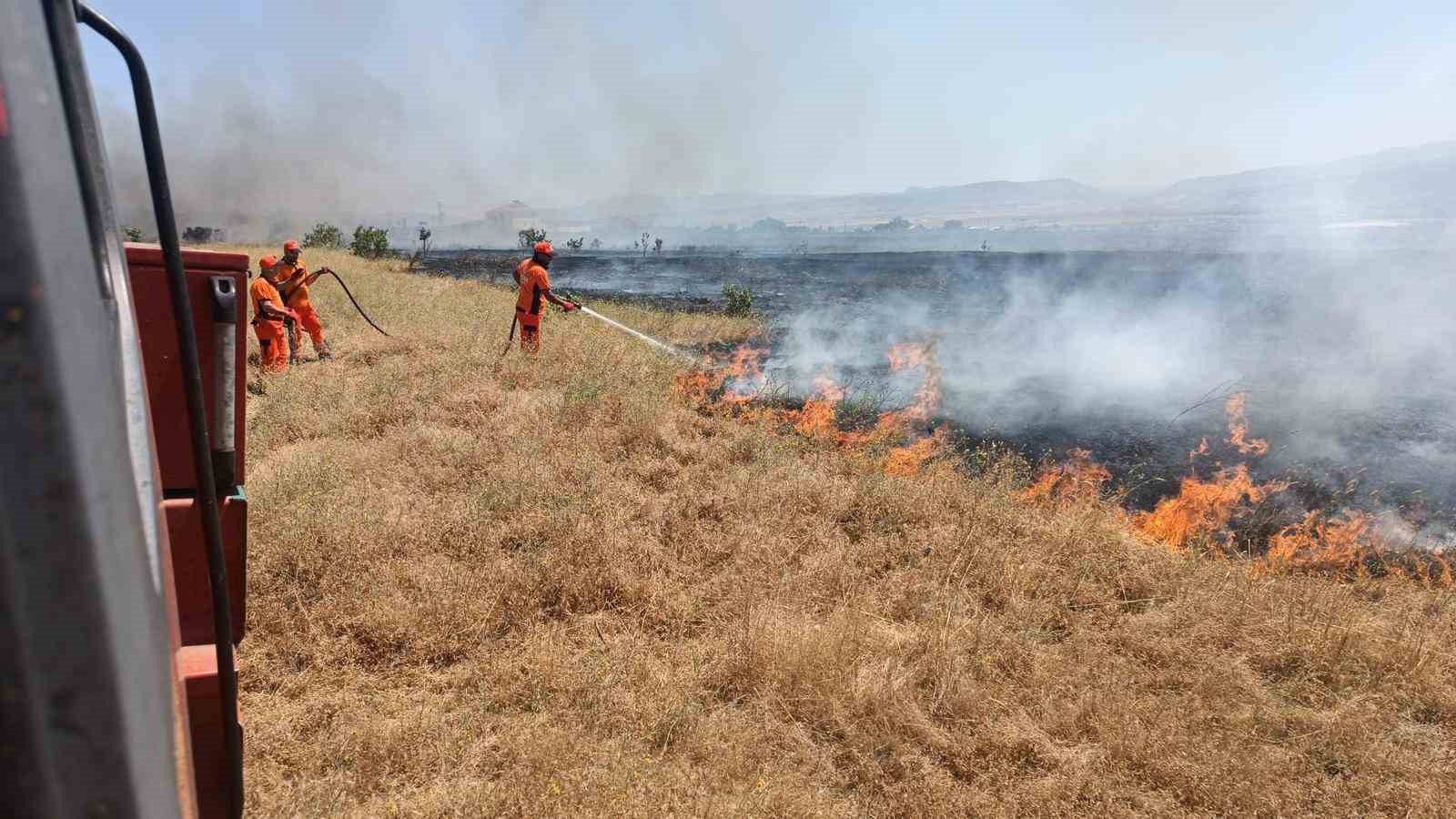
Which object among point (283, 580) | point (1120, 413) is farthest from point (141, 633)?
point (1120, 413)

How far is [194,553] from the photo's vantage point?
1.63 meters

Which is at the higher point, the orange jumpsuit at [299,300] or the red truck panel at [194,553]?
the orange jumpsuit at [299,300]

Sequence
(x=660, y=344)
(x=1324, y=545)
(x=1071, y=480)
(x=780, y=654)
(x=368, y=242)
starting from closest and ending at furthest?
1. (x=780, y=654)
2. (x=1324, y=545)
3. (x=1071, y=480)
4. (x=660, y=344)
5. (x=368, y=242)

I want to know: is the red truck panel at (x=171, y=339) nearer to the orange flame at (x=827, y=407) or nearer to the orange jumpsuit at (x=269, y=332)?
the orange flame at (x=827, y=407)

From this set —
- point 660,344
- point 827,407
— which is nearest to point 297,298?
point 660,344

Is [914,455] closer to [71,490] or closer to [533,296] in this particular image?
[533,296]

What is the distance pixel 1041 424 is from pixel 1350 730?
176 inches

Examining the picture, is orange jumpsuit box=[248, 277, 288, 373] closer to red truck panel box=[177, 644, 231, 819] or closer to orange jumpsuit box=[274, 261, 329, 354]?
orange jumpsuit box=[274, 261, 329, 354]

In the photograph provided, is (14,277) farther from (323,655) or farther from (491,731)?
(323,655)

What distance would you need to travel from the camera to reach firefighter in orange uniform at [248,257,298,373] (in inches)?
319

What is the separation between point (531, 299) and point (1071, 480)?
651 cm

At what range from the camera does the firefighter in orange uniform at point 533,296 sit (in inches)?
349

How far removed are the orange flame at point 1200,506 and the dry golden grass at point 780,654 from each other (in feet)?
2.77

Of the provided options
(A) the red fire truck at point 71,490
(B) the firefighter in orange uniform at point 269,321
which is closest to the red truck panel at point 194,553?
(A) the red fire truck at point 71,490
